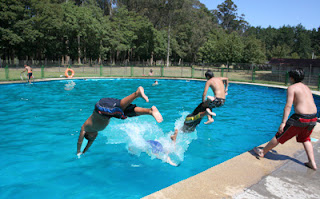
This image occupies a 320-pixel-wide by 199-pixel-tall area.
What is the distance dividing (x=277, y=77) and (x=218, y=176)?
2629 cm

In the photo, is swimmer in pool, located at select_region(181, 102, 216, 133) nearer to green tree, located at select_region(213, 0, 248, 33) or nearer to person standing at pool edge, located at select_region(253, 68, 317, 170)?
person standing at pool edge, located at select_region(253, 68, 317, 170)

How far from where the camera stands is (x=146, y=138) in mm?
7465

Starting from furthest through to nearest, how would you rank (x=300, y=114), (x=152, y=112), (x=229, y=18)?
(x=229, y=18)
(x=300, y=114)
(x=152, y=112)

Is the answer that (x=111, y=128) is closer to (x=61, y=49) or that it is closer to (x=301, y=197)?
(x=301, y=197)

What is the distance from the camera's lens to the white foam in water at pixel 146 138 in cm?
636

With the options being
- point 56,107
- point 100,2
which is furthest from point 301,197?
point 100,2

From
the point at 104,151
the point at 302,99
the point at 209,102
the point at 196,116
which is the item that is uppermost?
the point at 302,99

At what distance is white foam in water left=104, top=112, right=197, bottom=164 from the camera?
250 inches

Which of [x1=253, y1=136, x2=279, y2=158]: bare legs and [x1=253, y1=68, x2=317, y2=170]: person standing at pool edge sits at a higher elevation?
[x1=253, y1=68, x2=317, y2=170]: person standing at pool edge

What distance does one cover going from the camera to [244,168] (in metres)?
4.23

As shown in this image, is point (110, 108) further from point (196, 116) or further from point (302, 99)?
point (302, 99)

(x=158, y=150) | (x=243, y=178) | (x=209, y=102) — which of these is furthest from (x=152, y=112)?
(x=209, y=102)

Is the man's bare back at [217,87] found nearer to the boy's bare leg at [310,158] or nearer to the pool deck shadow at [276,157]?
the pool deck shadow at [276,157]

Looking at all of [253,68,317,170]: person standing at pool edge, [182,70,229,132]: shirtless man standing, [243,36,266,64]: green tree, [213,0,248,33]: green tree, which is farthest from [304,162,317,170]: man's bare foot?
[213,0,248,33]: green tree
